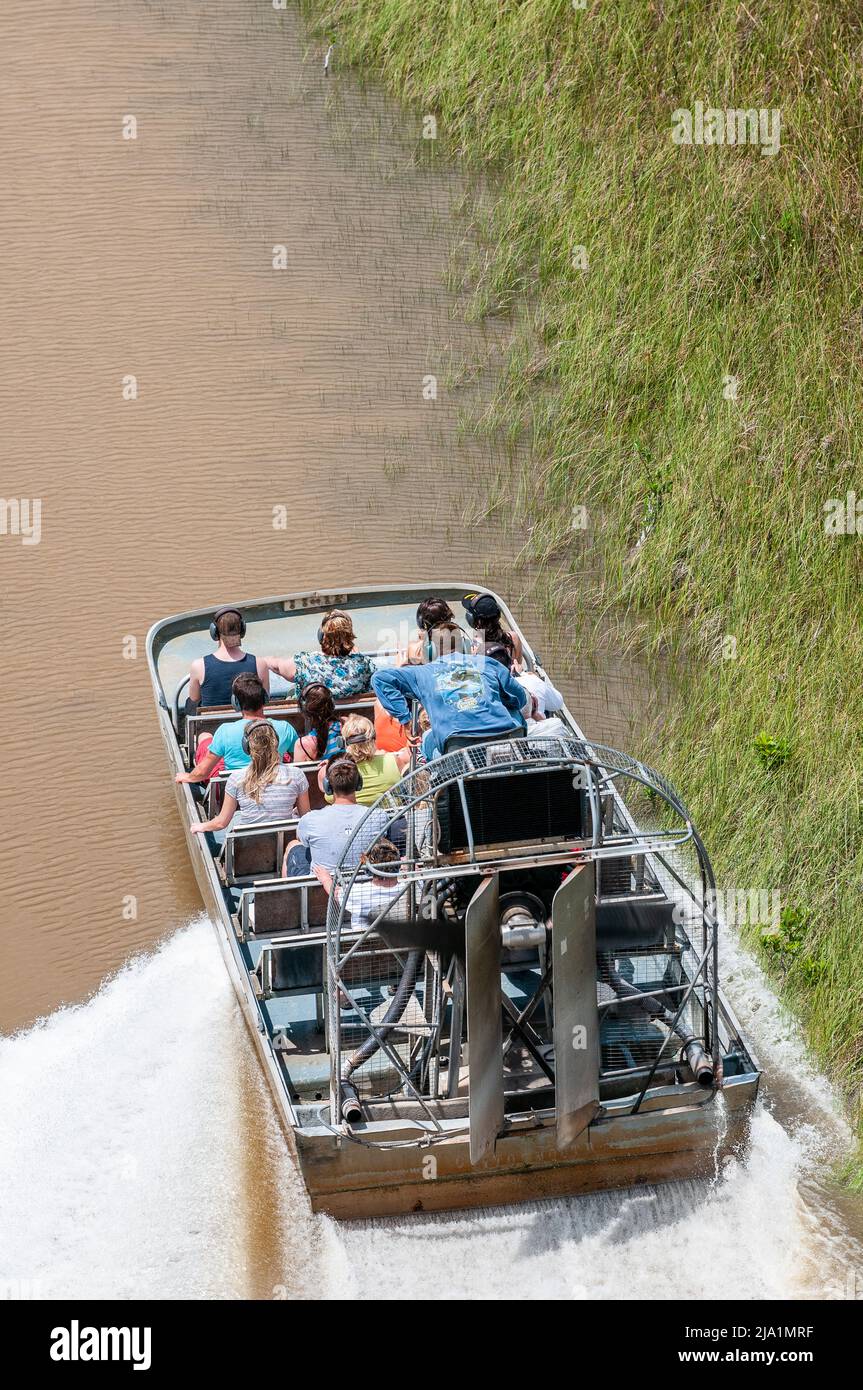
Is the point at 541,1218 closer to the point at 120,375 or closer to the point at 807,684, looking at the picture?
the point at 807,684

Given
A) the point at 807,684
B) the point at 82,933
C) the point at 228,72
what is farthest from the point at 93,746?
the point at 228,72

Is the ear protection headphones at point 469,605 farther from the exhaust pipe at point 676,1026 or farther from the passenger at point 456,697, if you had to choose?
the exhaust pipe at point 676,1026

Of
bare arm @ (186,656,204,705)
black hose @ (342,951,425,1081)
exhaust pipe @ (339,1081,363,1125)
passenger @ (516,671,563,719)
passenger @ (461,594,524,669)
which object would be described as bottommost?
exhaust pipe @ (339,1081,363,1125)

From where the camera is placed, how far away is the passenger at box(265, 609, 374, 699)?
1065 cm

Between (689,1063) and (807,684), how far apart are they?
15.8ft

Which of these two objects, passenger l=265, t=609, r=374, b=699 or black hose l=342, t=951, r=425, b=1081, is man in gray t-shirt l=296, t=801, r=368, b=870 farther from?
passenger l=265, t=609, r=374, b=699

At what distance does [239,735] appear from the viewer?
10.3 m

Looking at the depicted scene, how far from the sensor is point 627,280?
16.1 m

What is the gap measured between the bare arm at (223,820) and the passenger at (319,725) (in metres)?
0.59

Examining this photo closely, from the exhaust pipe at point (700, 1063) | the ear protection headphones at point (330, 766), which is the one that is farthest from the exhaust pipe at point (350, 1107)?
the ear protection headphones at point (330, 766)

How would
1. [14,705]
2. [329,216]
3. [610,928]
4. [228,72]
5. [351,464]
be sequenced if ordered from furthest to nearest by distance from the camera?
[228,72]
[329,216]
[351,464]
[14,705]
[610,928]

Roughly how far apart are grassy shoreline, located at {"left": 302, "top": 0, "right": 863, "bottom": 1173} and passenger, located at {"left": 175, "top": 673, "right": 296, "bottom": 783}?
10.0ft

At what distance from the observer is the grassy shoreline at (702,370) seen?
1167cm

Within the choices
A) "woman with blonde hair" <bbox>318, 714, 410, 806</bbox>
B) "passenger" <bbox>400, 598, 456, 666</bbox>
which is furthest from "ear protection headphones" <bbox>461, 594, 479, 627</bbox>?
"woman with blonde hair" <bbox>318, 714, 410, 806</bbox>
